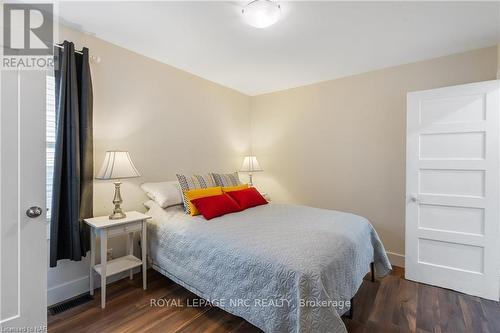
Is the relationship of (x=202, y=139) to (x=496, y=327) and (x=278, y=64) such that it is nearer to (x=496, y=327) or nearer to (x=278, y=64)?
(x=278, y=64)

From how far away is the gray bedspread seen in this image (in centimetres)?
139

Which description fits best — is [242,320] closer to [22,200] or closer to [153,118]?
[22,200]

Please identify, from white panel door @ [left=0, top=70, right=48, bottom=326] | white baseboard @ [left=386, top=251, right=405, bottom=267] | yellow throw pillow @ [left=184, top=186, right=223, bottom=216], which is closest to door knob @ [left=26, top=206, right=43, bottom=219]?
white panel door @ [left=0, top=70, right=48, bottom=326]

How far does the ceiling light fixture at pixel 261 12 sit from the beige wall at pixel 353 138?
177cm

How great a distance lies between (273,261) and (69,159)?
1.87m

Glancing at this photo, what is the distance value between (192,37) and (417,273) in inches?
130

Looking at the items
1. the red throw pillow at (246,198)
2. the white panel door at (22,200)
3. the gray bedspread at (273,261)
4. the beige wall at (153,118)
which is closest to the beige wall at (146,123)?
the beige wall at (153,118)

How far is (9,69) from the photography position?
141 centimetres

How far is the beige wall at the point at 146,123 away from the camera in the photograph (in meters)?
2.31

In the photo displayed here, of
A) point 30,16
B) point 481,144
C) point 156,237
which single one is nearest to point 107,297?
point 156,237

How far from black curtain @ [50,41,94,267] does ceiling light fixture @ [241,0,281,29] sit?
1527 mm

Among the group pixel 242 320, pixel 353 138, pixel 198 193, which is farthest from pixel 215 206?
pixel 353 138

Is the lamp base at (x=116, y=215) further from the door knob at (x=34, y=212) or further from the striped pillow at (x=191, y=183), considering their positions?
the door knob at (x=34, y=212)

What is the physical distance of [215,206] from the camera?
7.92 feet
